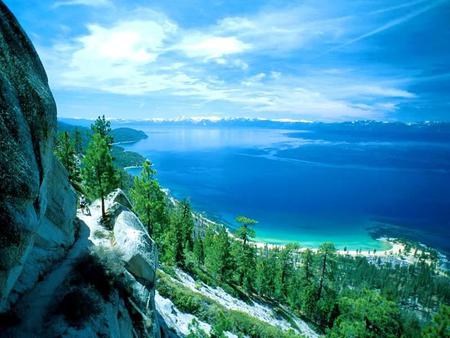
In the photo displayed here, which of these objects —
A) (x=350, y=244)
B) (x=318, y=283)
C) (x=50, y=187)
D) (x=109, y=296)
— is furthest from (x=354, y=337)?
(x=350, y=244)

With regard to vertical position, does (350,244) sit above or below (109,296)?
below

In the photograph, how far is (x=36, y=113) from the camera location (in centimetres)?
1013

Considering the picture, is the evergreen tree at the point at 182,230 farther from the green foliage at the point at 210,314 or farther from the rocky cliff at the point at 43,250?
the rocky cliff at the point at 43,250

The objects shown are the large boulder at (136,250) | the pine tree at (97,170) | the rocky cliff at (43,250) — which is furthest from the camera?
the pine tree at (97,170)

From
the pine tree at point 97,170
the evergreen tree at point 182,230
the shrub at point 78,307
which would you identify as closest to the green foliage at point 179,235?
the evergreen tree at point 182,230

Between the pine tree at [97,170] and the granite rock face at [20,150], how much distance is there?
15.5 m

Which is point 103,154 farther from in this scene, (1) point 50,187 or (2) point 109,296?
(2) point 109,296

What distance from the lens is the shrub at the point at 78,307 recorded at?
36.7ft

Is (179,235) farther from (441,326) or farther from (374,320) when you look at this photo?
(441,326)

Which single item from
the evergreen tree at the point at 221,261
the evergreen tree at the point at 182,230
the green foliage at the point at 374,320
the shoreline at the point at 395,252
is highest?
the green foliage at the point at 374,320

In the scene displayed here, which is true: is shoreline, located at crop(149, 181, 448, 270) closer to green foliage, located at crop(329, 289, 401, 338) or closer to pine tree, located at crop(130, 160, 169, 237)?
pine tree, located at crop(130, 160, 169, 237)

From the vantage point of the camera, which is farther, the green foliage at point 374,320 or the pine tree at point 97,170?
the pine tree at point 97,170

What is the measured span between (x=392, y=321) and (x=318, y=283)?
3914 cm

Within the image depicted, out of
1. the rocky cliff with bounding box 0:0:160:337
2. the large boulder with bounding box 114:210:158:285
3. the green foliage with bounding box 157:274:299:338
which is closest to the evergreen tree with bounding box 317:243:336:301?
the green foliage with bounding box 157:274:299:338
